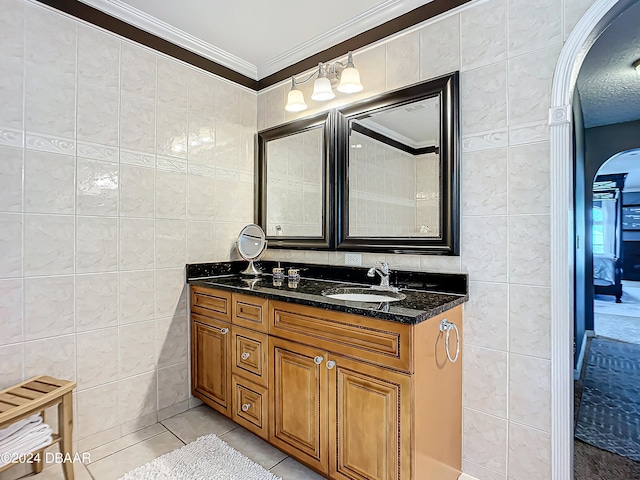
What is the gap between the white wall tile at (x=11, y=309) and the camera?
1646 mm

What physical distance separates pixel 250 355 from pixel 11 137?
1620mm

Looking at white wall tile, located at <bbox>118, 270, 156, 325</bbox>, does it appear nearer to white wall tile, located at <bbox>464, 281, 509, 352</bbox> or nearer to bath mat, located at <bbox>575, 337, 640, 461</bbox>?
white wall tile, located at <bbox>464, 281, 509, 352</bbox>

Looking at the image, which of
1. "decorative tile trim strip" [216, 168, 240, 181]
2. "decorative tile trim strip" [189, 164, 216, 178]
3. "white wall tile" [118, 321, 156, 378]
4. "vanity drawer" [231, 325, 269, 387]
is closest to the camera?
"vanity drawer" [231, 325, 269, 387]

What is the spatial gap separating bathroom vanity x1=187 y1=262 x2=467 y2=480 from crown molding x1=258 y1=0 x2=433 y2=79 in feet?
4.91

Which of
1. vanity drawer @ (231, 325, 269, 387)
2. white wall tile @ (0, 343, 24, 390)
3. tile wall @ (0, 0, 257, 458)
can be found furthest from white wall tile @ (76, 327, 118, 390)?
vanity drawer @ (231, 325, 269, 387)

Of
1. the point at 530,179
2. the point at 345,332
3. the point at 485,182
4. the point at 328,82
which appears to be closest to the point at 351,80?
the point at 328,82

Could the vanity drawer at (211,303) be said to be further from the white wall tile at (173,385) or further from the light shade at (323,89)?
the light shade at (323,89)

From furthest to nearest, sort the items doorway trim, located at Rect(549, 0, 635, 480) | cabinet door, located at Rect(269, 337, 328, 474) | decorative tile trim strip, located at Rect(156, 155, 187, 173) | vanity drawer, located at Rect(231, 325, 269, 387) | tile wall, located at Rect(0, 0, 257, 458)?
decorative tile trim strip, located at Rect(156, 155, 187, 173), vanity drawer, located at Rect(231, 325, 269, 387), tile wall, located at Rect(0, 0, 257, 458), cabinet door, located at Rect(269, 337, 328, 474), doorway trim, located at Rect(549, 0, 635, 480)

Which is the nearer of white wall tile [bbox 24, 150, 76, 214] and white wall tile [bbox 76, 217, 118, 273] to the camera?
white wall tile [bbox 24, 150, 76, 214]

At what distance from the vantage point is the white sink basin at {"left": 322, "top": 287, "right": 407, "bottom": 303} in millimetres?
1879

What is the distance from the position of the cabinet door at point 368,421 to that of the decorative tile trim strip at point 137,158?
164cm

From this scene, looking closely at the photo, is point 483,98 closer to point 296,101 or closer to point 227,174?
point 296,101

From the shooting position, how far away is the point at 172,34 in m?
2.22

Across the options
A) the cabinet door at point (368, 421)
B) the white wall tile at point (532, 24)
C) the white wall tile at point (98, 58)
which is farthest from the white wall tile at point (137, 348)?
the white wall tile at point (532, 24)
